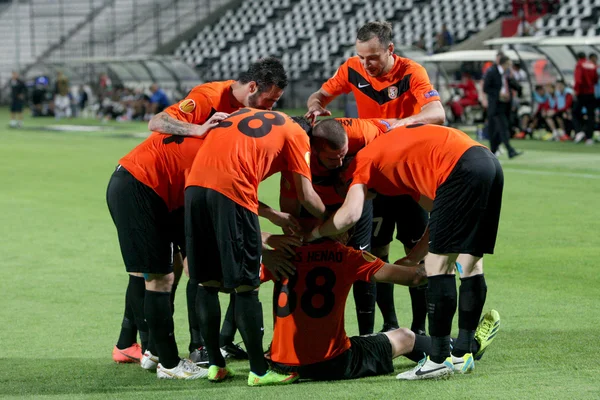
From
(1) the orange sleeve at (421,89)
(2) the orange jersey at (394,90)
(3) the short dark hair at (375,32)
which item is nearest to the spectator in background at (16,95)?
Result: (2) the orange jersey at (394,90)

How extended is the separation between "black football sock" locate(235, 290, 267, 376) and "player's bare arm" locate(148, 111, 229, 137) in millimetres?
1034

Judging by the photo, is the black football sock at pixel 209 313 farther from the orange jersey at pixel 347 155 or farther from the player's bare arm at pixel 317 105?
the player's bare arm at pixel 317 105

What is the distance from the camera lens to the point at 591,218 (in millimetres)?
12414

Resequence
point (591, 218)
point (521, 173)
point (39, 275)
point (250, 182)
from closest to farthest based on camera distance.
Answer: point (250, 182)
point (39, 275)
point (591, 218)
point (521, 173)

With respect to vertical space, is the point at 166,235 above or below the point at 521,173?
above

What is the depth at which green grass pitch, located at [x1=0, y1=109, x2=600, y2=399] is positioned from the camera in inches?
223

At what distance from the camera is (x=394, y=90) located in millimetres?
7406

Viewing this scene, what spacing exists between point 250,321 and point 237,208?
65 centimetres

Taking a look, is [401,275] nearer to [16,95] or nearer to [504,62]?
[504,62]

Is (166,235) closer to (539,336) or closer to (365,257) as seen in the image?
(365,257)

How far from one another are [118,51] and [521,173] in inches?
1388

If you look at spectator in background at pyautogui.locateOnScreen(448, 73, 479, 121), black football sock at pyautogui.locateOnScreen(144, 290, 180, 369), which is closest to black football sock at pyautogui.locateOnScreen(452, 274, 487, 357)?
black football sock at pyautogui.locateOnScreen(144, 290, 180, 369)

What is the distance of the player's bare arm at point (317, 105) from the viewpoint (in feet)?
22.3

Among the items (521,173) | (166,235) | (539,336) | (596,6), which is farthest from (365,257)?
(596,6)
